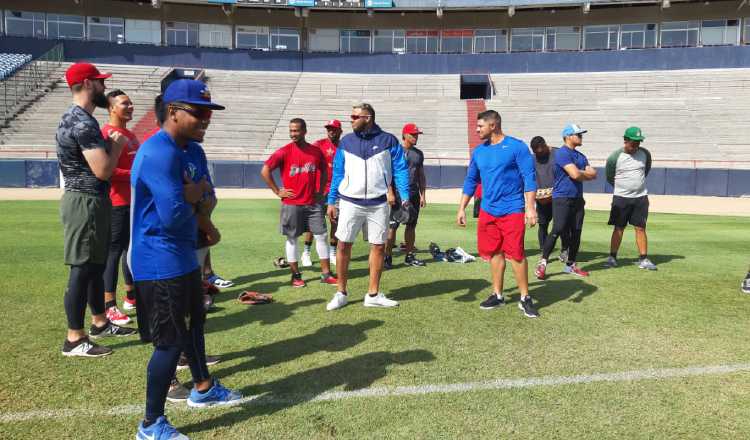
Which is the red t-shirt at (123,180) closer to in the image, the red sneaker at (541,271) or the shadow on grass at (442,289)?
the shadow on grass at (442,289)

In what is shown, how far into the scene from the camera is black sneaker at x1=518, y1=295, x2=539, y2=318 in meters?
5.83

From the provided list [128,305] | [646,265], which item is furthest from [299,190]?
[646,265]

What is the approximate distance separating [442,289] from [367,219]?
1.58 m

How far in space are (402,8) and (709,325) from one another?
124 feet

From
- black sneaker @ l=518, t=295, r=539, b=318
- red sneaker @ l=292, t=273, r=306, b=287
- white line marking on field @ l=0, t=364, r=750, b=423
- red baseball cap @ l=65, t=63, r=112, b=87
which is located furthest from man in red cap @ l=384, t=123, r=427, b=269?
red baseball cap @ l=65, t=63, r=112, b=87

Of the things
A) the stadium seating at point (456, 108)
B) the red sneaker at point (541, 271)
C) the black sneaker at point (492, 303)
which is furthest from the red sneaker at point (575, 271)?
the stadium seating at point (456, 108)

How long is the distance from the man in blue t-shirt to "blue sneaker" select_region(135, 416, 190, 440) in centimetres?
595

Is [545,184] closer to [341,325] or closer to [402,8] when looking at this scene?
[341,325]

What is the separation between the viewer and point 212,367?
4395 mm

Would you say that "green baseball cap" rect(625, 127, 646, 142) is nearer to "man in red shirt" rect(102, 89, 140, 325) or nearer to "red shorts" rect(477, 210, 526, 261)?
"red shorts" rect(477, 210, 526, 261)

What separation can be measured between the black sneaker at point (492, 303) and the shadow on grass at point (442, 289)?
1.24ft

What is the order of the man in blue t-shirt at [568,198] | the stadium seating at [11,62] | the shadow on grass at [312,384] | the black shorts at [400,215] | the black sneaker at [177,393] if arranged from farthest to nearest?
the stadium seating at [11,62], the man in blue t-shirt at [568,198], the black shorts at [400,215], the black sneaker at [177,393], the shadow on grass at [312,384]

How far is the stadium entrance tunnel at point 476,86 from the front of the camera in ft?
126

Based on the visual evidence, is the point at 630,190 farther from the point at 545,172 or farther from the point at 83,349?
the point at 83,349
